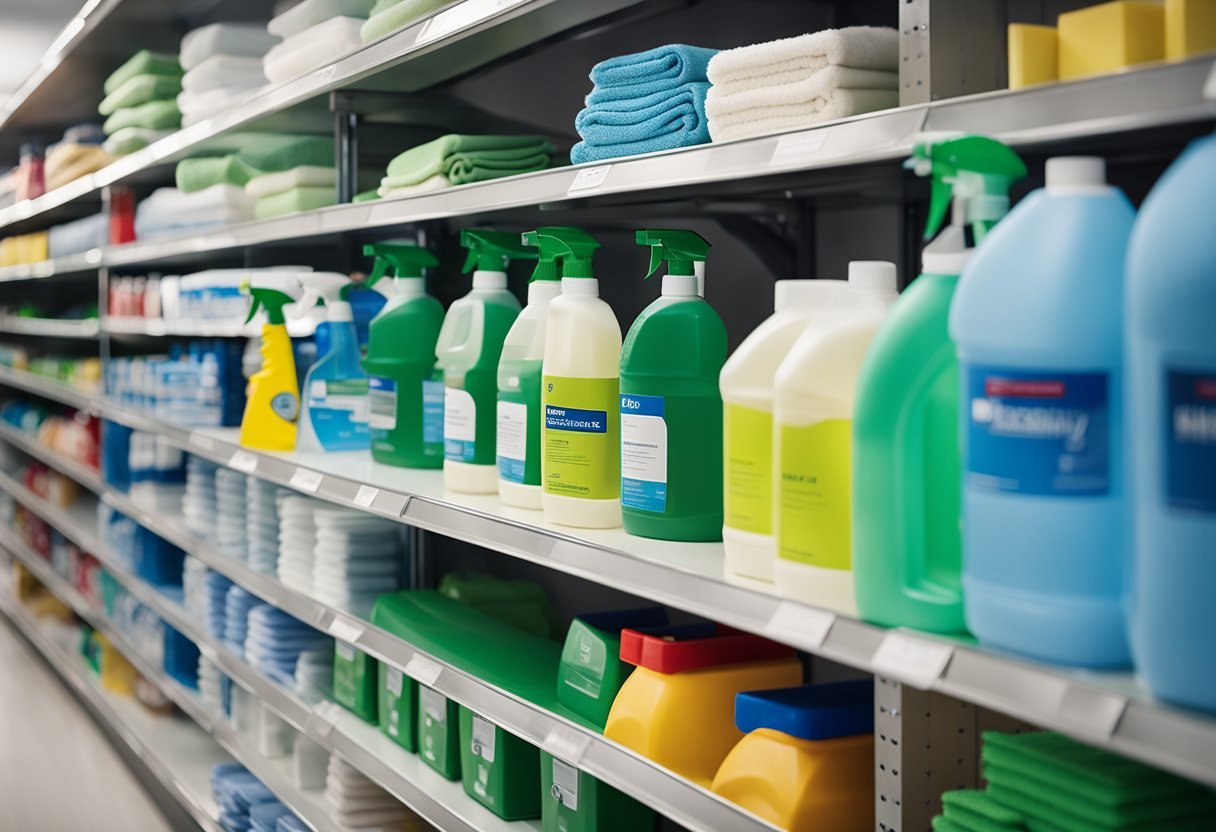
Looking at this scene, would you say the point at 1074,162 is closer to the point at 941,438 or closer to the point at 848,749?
the point at 941,438

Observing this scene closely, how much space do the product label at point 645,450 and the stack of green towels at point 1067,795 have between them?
0.58 meters

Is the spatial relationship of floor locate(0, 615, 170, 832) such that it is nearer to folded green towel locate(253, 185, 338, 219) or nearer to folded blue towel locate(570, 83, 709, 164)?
folded green towel locate(253, 185, 338, 219)

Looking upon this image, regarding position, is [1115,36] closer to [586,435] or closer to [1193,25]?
[1193,25]

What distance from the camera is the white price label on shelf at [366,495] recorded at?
2244mm

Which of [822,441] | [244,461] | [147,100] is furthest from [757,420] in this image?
[147,100]

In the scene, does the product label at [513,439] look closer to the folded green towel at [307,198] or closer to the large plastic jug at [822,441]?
the large plastic jug at [822,441]

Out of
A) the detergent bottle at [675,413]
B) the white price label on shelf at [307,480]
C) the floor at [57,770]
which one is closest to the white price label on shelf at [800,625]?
the detergent bottle at [675,413]

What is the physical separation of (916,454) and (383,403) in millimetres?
1594

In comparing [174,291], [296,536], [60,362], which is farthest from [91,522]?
[296,536]

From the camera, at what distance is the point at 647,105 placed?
171 centimetres

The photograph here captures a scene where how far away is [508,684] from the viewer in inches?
82.1

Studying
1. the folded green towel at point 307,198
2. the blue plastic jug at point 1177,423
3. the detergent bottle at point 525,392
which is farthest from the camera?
the folded green towel at point 307,198

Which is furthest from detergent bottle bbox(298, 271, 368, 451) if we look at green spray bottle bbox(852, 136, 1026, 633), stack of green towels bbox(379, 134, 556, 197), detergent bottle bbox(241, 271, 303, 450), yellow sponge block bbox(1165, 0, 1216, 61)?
yellow sponge block bbox(1165, 0, 1216, 61)

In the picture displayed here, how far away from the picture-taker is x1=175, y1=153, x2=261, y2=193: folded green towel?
11.4 ft
